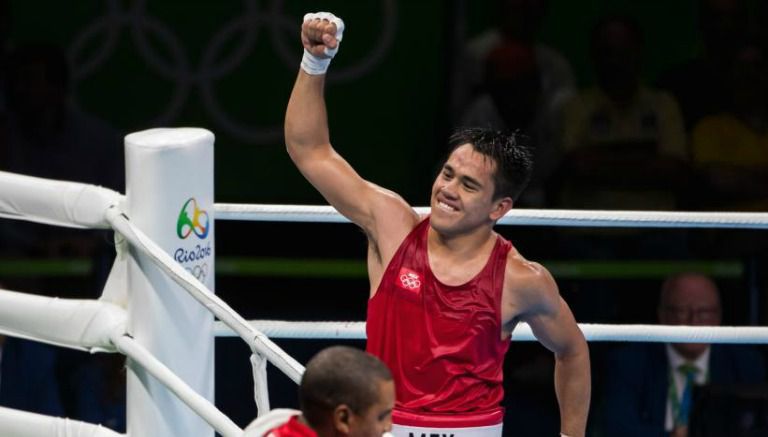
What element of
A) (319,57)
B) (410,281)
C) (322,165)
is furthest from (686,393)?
(319,57)

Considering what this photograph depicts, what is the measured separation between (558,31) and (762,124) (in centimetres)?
112

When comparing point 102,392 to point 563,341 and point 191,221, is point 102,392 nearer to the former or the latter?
point 191,221

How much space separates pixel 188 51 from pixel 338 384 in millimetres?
5039

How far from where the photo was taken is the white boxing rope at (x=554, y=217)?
3607mm

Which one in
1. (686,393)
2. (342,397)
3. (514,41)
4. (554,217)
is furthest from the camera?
(514,41)

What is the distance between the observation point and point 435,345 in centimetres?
309

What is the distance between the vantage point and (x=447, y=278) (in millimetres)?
3111

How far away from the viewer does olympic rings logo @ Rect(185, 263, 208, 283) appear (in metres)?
3.09

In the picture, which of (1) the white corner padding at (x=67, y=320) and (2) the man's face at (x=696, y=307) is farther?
(2) the man's face at (x=696, y=307)

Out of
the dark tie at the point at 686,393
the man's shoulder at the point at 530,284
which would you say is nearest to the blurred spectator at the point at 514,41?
the dark tie at the point at 686,393

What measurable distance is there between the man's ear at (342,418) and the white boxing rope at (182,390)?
56 centimetres

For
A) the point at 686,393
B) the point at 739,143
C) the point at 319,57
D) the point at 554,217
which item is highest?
the point at 319,57

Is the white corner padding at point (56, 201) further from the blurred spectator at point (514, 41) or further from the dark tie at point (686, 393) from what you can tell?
the blurred spectator at point (514, 41)

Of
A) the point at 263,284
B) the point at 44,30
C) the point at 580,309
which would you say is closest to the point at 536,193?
the point at 580,309
